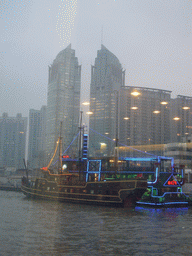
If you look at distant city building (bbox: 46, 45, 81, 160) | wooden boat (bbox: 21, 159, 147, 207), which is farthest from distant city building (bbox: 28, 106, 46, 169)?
wooden boat (bbox: 21, 159, 147, 207)

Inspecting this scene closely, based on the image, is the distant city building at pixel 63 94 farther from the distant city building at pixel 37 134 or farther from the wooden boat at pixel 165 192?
the wooden boat at pixel 165 192

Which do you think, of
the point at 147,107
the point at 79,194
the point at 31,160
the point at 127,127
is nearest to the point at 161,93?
the point at 147,107

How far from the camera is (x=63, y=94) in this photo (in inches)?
2256

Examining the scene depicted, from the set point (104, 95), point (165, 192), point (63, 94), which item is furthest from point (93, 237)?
point (104, 95)

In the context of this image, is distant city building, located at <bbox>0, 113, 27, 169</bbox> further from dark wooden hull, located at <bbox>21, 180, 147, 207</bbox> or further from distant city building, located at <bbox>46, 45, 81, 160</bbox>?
distant city building, located at <bbox>46, 45, 81, 160</bbox>

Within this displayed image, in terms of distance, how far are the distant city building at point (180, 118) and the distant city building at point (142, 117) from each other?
2023mm

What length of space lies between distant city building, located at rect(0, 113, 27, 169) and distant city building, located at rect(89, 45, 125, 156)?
2284 centimetres

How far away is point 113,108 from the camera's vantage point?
→ 61781 mm

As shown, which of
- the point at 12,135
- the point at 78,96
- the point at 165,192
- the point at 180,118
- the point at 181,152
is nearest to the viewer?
the point at 165,192

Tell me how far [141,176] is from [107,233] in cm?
1670

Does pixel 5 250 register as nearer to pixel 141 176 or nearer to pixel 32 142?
pixel 141 176

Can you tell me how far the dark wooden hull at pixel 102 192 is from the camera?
2828 centimetres

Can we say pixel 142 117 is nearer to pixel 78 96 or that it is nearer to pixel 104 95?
pixel 104 95

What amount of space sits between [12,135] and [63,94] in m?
25.6
